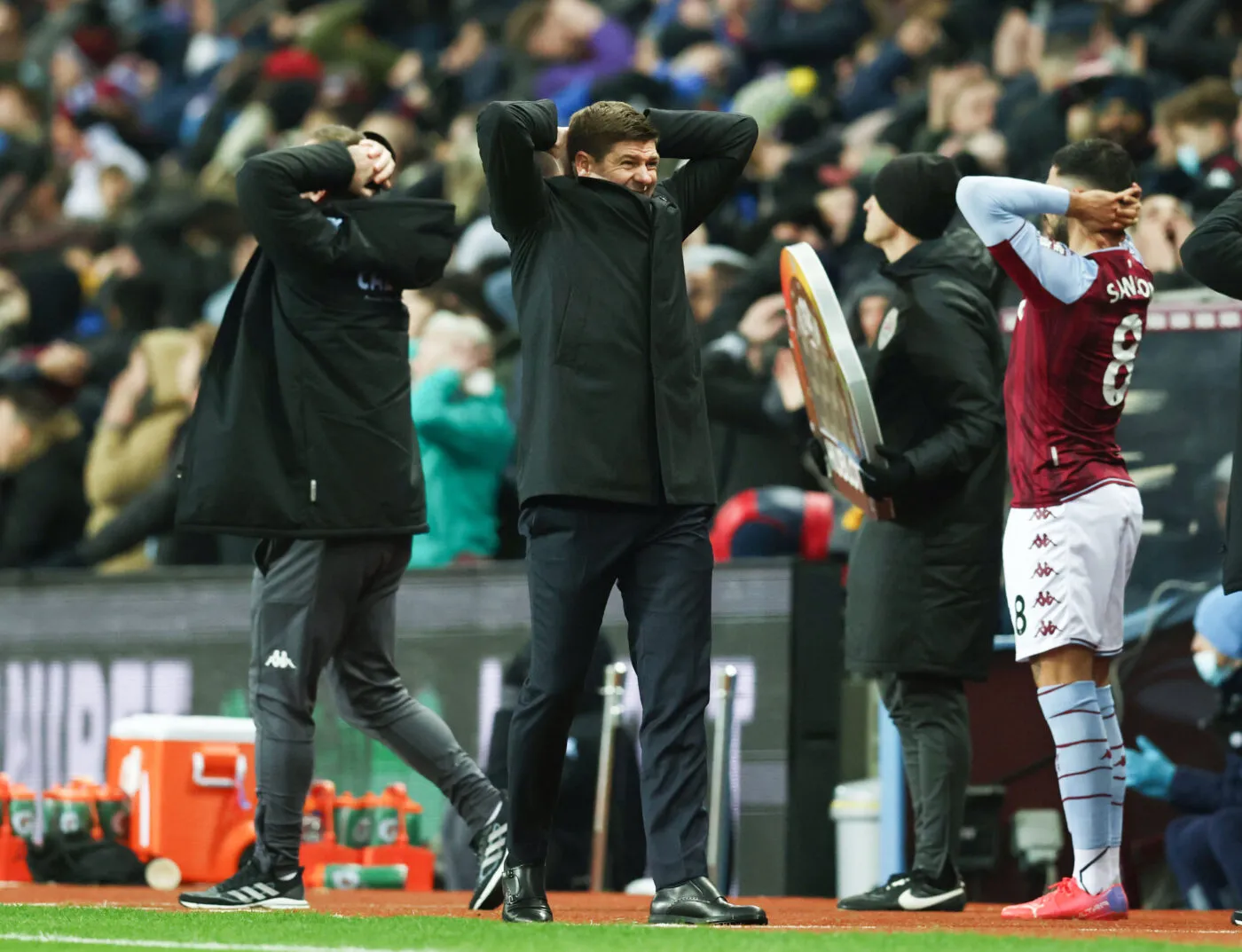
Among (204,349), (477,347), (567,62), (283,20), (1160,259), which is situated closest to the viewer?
(1160,259)

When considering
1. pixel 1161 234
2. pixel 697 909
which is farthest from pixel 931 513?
pixel 1161 234

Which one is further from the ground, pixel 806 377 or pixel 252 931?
pixel 806 377

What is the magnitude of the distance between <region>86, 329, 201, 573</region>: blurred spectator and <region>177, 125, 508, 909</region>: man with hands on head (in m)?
4.65

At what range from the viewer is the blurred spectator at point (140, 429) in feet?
35.4

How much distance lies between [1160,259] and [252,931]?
4681 mm

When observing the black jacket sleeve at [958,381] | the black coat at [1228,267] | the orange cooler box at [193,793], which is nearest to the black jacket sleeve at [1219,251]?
the black coat at [1228,267]

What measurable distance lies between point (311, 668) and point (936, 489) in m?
1.83

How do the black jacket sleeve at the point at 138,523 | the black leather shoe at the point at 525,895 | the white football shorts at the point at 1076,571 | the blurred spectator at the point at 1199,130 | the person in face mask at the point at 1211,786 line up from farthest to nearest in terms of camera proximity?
the black jacket sleeve at the point at 138,523, the blurred spectator at the point at 1199,130, the person in face mask at the point at 1211,786, the white football shorts at the point at 1076,571, the black leather shoe at the point at 525,895

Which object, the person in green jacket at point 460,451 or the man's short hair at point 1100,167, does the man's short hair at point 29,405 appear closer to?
the person in green jacket at point 460,451

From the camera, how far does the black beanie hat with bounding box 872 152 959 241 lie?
648 cm

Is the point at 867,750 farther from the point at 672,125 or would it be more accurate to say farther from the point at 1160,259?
the point at 672,125

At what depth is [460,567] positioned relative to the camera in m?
8.52

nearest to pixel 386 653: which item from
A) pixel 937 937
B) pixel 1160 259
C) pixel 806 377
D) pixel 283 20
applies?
pixel 806 377

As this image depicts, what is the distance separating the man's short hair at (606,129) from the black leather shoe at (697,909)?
1766mm
